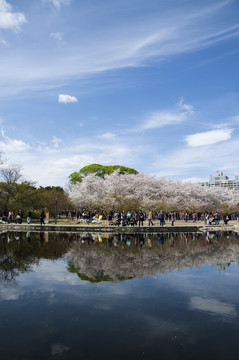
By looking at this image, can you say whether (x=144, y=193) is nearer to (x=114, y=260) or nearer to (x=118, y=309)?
(x=114, y=260)

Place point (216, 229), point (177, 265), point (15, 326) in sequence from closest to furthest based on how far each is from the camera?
point (15, 326), point (177, 265), point (216, 229)

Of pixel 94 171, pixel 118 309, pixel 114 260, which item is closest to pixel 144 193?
pixel 94 171

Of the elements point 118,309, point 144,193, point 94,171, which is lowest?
point 118,309

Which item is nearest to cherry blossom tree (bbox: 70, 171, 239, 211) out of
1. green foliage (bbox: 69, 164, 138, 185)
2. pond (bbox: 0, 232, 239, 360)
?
green foliage (bbox: 69, 164, 138, 185)

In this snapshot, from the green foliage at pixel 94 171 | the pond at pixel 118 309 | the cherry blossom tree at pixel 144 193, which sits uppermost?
the green foliage at pixel 94 171

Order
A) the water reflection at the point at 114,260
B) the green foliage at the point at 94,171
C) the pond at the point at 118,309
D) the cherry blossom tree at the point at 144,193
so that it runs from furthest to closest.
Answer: the green foliage at the point at 94,171 → the cherry blossom tree at the point at 144,193 → the water reflection at the point at 114,260 → the pond at the point at 118,309

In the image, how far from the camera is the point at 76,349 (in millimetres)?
5023

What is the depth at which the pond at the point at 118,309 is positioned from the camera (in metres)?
5.09

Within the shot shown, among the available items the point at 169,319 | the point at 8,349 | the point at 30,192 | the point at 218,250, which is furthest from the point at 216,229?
the point at 8,349

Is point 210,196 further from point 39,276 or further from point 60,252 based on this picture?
point 39,276

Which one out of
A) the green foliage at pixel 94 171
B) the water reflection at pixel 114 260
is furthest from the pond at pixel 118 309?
the green foliage at pixel 94 171

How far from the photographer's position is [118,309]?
6.89 metres

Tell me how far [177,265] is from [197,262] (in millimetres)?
1271

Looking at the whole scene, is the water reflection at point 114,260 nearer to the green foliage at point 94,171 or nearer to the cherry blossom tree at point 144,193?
the cherry blossom tree at point 144,193
